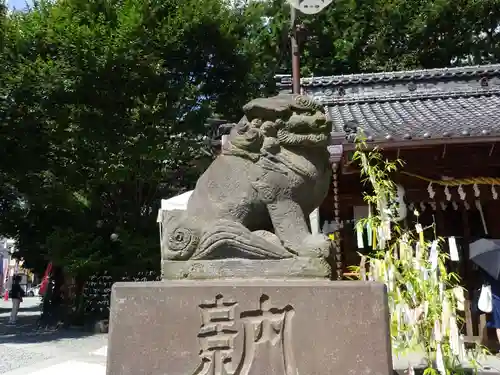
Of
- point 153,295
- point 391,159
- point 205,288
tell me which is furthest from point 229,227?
point 391,159

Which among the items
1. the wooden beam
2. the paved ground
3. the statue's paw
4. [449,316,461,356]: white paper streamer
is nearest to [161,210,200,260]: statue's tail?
the statue's paw

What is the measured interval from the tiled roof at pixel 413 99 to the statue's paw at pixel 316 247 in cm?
395

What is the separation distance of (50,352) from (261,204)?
6751mm

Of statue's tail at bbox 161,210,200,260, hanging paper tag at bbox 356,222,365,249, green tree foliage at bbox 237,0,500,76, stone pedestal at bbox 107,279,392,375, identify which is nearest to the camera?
stone pedestal at bbox 107,279,392,375

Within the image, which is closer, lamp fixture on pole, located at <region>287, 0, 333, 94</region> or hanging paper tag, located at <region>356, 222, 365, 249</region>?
hanging paper tag, located at <region>356, 222, 365, 249</region>

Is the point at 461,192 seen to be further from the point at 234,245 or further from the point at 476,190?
the point at 234,245

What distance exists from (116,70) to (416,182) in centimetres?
695

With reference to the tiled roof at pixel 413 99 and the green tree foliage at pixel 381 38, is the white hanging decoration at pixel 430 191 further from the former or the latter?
the green tree foliage at pixel 381 38

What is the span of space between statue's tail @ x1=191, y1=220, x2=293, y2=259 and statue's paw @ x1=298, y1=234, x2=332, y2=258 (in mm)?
102

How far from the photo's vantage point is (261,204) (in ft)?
11.2

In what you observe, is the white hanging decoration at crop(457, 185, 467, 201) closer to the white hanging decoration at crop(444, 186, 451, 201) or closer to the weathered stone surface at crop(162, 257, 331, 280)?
the white hanging decoration at crop(444, 186, 451, 201)

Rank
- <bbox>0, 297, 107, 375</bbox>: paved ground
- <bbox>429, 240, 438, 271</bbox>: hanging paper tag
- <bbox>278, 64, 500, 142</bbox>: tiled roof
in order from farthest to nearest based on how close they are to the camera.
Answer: <bbox>278, 64, 500, 142</bbox>: tiled roof → <bbox>0, 297, 107, 375</bbox>: paved ground → <bbox>429, 240, 438, 271</bbox>: hanging paper tag

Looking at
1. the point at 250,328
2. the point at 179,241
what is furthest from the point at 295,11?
the point at 250,328

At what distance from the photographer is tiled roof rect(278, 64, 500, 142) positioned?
7.76 metres
